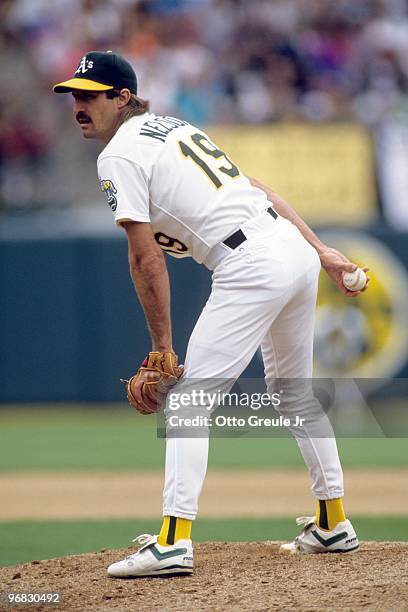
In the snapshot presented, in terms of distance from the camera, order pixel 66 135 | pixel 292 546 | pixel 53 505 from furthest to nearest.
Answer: pixel 66 135
pixel 53 505
pixel 292 546

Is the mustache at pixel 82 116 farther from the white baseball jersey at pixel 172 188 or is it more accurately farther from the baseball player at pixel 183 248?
the white baseball jersey at pixel 172 188

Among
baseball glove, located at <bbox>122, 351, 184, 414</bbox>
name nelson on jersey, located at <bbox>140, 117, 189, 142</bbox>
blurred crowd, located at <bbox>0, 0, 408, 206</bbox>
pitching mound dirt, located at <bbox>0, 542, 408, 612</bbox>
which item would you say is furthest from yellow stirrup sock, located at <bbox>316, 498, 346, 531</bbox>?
blurred crowd, located at <bbox>0, 0, 408, 206</bbox>

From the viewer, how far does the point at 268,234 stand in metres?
3.96

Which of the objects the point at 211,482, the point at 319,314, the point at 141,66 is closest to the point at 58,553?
the point at 211,482

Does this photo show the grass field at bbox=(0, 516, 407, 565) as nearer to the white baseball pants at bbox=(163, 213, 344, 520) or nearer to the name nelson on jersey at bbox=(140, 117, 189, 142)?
the white baseball pants at bbox=(163, 213, 344, 520)

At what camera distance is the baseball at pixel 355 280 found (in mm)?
4152

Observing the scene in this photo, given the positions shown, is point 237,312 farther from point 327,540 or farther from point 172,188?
point 327,540

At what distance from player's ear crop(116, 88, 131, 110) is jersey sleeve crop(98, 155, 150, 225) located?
268mm

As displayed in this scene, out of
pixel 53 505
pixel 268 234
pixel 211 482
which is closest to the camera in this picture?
pixel 268 234

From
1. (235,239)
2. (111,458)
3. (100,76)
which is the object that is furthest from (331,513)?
(111,458)

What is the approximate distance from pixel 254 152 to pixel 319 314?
1.91m

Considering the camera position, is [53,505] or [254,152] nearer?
[53,505]

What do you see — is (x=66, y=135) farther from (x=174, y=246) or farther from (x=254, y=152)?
(x=174, y=246)

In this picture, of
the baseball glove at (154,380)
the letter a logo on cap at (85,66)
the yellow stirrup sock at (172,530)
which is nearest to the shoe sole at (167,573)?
the yellow stirrup sock at (172,530)
